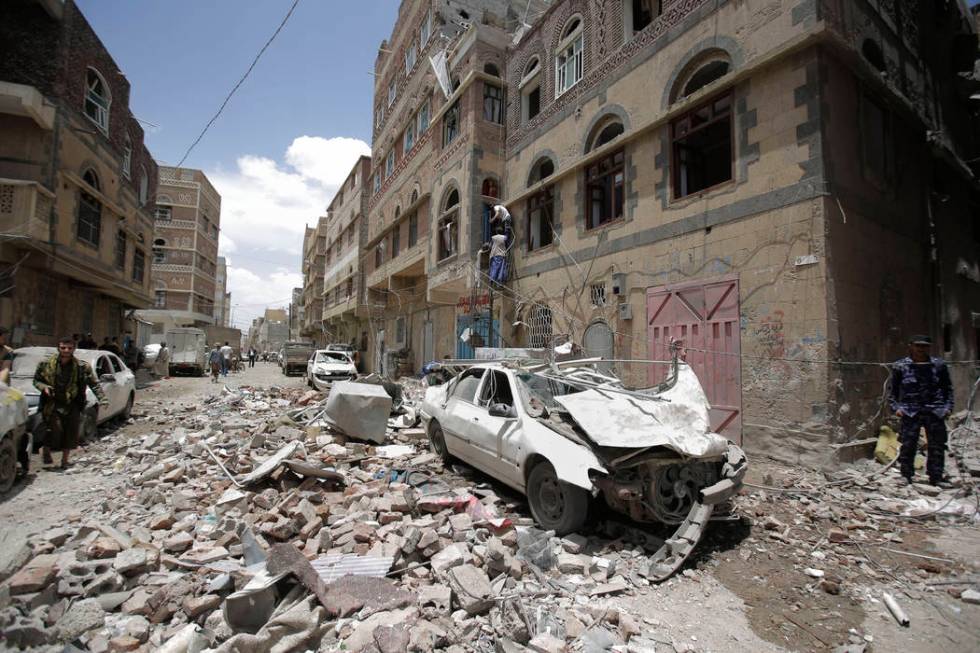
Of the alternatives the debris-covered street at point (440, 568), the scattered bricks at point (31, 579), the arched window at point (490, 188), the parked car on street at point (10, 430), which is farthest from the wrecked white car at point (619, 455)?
the arched window at point (490, 188)

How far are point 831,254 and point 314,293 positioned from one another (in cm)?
4507

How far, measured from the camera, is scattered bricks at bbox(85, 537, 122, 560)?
3.68 metres

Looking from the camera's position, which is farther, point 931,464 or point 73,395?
point 73,395

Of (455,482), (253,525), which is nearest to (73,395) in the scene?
(253,525)

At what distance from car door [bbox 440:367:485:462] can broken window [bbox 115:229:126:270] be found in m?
18.6

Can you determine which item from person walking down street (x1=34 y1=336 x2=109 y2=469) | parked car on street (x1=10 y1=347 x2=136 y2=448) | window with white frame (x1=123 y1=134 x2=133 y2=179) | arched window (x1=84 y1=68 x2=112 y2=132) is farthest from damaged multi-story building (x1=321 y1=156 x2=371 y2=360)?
person walking down street (x1=34 y1=336 x2=109 y2=469)

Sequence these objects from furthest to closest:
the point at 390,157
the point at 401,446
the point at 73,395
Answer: the point at 390,157 < the point at 401,446 < the point at 73,395

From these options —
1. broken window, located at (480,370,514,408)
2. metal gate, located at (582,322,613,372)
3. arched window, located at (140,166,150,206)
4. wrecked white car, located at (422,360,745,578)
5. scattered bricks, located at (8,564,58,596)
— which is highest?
arched window, located at (140,166,150,206)

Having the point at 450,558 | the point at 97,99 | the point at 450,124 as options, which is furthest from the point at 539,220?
the point at 97,99

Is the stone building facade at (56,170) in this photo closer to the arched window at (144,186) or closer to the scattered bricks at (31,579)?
the arched window at (144,186)

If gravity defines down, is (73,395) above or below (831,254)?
below

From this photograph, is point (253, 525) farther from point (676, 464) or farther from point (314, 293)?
point (314, 293)

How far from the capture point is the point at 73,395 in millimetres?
6707

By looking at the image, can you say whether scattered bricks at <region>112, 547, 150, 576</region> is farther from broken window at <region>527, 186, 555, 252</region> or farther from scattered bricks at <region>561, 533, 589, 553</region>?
broken window at <region>527, 186, 555, 252</region>
